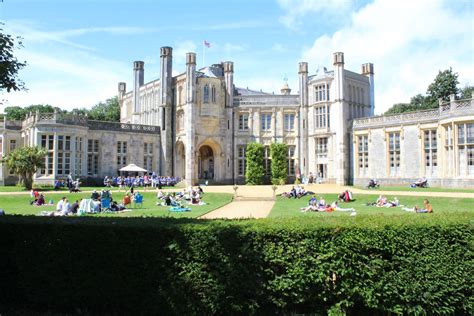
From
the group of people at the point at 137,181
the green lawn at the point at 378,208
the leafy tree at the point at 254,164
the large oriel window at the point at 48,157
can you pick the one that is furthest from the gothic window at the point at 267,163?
the large oriel window at the point at 48,157

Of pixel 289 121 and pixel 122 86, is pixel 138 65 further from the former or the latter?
pixel 289 121

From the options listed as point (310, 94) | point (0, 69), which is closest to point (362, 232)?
point (0, 69)

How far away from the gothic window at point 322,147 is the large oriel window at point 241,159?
909 centimetres

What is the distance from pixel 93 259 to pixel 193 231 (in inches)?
79.4

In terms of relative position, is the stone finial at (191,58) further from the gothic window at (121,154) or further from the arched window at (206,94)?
the gothic window at (121,154)

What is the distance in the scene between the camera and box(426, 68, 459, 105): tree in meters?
62.3

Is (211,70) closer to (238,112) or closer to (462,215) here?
(238,112)

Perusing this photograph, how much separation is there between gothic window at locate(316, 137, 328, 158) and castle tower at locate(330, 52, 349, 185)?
1575 millimetres

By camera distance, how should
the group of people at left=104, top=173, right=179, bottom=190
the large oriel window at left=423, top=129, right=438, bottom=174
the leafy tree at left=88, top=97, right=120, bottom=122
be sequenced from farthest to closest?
1. the leafy tree at left=88, top=97, right=120, bottom=122
2. the group of people at left=104, top=173, right=179, bottom=190
3. the large oriel window at left=423, top=129, right=438, bottom=174

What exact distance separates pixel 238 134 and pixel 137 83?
18.6 m

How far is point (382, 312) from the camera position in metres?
7.38

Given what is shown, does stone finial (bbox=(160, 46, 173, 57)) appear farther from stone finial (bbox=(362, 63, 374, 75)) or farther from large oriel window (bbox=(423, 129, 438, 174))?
large oriel window (bbox=(423, 129, 438, 174))

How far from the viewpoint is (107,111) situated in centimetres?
8731

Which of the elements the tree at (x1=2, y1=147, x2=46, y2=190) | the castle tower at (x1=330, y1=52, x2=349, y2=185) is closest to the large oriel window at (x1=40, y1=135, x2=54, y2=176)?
the tree at (x1=2, y1=147, x2=46, y2=190)
